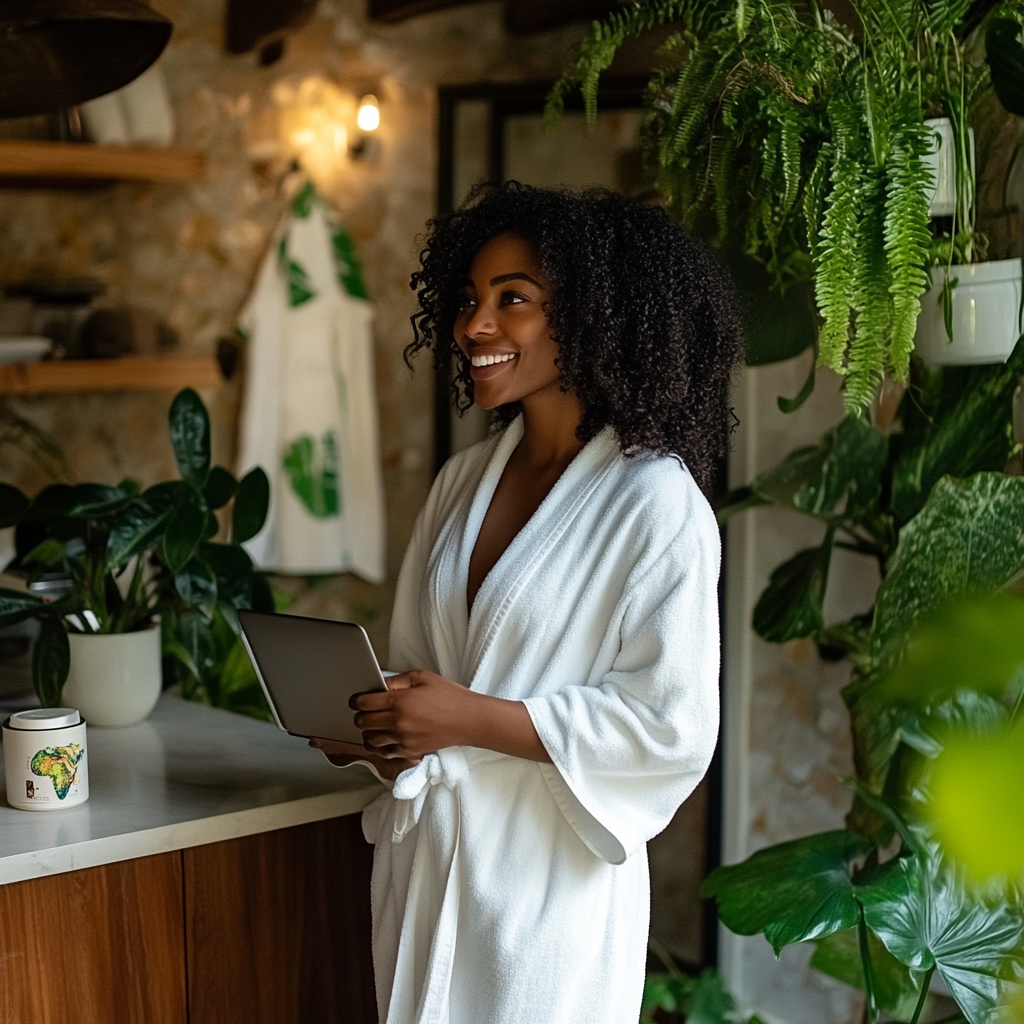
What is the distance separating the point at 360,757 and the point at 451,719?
20 cm

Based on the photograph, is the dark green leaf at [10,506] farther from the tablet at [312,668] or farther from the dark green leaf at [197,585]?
the tablet at [312,668]

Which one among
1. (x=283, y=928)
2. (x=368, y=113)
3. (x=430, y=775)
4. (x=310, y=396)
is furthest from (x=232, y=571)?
(x=368, y=113)

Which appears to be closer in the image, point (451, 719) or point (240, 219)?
point (451, 719)

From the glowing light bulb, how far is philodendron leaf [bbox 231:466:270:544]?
2103mm

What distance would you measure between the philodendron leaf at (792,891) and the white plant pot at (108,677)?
840 mm

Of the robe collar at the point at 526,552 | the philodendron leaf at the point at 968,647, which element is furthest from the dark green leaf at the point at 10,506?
the philodendron leaf at the point at 968,647

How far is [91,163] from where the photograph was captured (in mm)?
3205

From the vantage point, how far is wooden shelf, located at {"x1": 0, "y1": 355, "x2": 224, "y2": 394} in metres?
3.14

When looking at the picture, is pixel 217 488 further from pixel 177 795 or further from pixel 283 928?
pixel 283 928

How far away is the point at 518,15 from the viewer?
12.2 feet

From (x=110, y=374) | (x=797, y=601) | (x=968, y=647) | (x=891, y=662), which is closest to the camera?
(x=968, y=647)

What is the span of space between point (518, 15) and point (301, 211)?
844 mm

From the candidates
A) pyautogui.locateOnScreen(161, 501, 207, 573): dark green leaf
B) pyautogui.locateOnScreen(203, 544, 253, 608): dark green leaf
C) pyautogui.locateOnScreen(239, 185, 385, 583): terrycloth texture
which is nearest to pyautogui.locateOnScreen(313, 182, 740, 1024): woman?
pyautogui.locateOnScreen(161, 501, 207, 573): dark green leaf

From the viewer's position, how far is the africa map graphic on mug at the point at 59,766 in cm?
143
